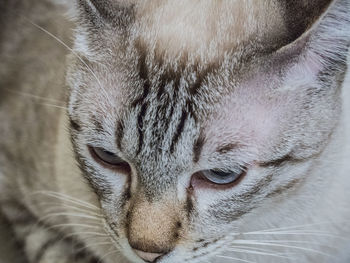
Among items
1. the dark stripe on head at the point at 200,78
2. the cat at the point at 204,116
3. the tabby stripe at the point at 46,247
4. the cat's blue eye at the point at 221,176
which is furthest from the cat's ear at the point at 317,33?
the tabby stripe at the point at 46,247

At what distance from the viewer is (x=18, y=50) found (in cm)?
234

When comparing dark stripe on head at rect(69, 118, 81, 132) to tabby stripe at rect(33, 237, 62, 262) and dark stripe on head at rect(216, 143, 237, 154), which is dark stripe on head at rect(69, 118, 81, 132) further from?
tabby stripe at rect(33, 237, 62, 262)

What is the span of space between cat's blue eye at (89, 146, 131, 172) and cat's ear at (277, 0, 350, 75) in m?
0.47

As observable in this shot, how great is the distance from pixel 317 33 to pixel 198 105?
30cm

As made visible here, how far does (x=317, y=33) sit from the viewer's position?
4.41ft

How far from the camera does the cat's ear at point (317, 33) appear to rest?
4.23ft

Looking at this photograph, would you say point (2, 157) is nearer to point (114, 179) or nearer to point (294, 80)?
point (114, 179)

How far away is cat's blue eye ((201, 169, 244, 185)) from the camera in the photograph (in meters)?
1.45

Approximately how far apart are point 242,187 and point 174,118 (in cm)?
23

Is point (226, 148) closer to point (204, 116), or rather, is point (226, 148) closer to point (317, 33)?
point (204, 116)

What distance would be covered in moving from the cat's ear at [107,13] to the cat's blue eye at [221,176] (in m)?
0.40

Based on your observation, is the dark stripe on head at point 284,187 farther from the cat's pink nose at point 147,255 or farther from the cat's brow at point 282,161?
the cat's pink nose at point 147,255

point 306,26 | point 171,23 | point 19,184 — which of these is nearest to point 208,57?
point 171,23

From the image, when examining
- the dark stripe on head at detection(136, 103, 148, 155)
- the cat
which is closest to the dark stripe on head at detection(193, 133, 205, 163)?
the cat
